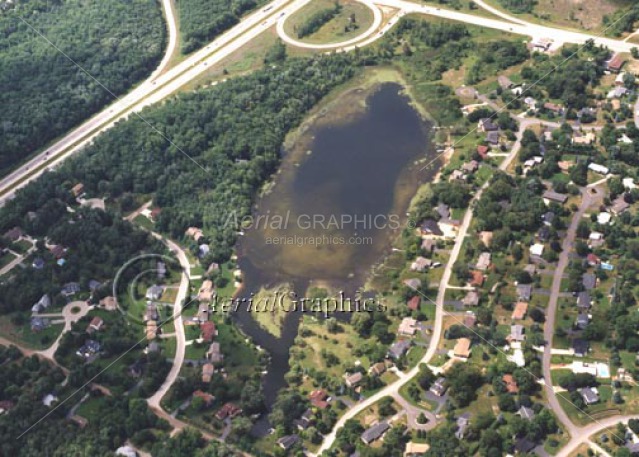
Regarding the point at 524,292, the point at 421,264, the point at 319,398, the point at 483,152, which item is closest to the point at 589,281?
the point at 524,292

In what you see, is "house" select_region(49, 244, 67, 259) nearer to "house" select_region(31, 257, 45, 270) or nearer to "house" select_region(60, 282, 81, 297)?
"house" select_region(31, 257, 45, 270)

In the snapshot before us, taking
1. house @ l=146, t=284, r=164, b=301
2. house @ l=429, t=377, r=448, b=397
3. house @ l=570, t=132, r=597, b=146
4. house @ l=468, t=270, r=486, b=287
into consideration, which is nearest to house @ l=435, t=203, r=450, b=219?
house @ l=468, t=270, r=486, b=287

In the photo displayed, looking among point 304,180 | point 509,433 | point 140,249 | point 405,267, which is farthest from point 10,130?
point 509,433

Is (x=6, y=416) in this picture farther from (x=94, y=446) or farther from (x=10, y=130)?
(x=10, y=130)

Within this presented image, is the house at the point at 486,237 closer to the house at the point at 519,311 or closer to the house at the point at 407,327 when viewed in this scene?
the house at the point at 519,311

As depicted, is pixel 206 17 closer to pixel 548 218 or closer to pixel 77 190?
pixel 77 190

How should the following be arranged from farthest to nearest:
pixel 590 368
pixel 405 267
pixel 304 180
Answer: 1. pixel 304 180
2. pixel 405 267
3. pixel 590 368
